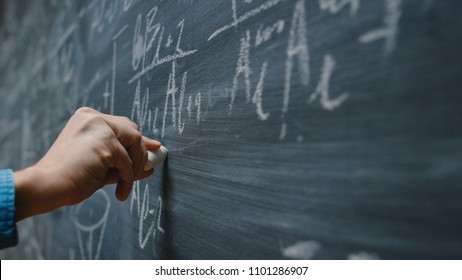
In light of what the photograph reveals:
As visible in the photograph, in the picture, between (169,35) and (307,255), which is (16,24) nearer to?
(169,35)

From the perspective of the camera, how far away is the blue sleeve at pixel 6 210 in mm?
471

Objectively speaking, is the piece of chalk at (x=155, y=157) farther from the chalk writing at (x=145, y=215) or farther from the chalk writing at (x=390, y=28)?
the chalk writing at (x=390, y=28)

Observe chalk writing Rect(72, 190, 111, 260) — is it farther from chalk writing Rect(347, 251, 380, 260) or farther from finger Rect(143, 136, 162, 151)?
chalk writing Rect(347, 251, 380, 260)

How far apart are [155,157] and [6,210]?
0.62 ft

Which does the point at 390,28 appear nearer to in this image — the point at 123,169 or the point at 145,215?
the point at 123,169

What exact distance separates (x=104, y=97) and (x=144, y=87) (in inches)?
7.7

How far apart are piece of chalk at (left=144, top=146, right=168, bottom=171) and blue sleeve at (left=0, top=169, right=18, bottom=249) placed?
0.17 m

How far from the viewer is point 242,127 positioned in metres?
0.45

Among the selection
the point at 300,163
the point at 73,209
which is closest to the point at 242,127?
the point at 300,163

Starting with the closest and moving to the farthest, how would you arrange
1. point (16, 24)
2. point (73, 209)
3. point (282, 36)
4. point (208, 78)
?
point (282, 36) < point (208, 78) < point (73, 209) < point (16, 24)

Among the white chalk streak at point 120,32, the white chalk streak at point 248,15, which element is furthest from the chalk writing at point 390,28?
the white chalk streak at point 120,32

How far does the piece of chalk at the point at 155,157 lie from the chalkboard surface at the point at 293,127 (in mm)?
14

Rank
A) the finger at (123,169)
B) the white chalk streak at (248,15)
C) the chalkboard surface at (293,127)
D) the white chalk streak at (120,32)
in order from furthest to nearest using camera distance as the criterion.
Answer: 1. the white chalk streak at (120,32)
2. the finger at (123,169)
3. the white chalk streak at (248,15)
4. the chalkboard surface at (293,127)

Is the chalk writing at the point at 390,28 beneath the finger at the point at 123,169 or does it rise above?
above
